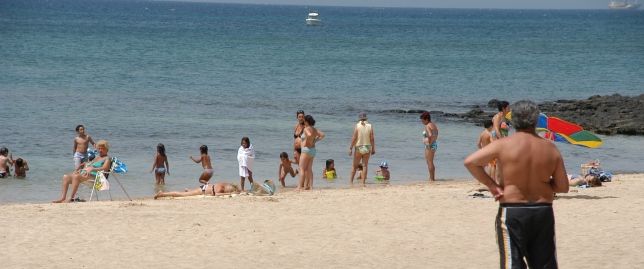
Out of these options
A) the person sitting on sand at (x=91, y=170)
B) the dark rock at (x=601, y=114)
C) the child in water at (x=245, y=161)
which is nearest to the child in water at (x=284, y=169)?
the child in water at (x=245, y=161)

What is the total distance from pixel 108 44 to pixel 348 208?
5588cm

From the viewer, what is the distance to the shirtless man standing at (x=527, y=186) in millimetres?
6031

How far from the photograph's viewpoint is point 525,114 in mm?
6129

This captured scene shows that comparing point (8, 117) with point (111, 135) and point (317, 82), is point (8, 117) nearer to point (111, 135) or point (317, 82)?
point (111, 135)

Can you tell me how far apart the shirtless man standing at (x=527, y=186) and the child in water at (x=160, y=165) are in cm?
1090

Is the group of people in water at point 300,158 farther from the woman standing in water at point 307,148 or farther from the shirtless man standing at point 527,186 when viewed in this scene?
the shirtless man standing at point 527,186

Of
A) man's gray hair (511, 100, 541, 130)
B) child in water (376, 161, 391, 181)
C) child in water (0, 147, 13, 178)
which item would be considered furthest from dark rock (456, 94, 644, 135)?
man's gray hair (511, 100, 541, 130)

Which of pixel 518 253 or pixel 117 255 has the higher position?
pixel 518 253

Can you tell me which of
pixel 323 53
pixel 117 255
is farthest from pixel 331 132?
pixel 323 53

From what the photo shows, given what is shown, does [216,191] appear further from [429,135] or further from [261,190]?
[429,135]

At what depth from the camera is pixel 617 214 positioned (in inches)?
461

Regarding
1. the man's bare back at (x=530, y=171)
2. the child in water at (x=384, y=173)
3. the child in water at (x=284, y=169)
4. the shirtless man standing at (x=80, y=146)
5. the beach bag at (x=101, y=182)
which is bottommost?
the child in water at (x=384, y=173)

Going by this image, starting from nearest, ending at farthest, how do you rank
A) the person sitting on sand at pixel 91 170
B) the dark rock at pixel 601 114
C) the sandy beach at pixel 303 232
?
1. the sandy beach at pixel 303 232
2. the person sitting on sand at pixel 91 170
3. the dark rock at pixel 601 114

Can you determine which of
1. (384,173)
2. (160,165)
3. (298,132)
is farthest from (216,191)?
(384,173)
